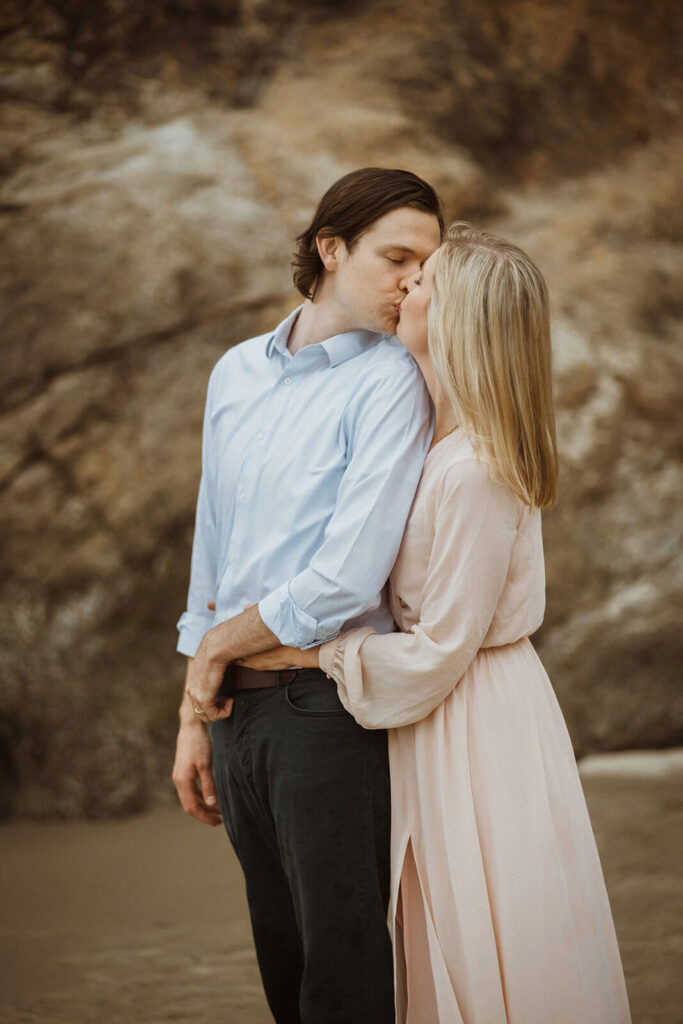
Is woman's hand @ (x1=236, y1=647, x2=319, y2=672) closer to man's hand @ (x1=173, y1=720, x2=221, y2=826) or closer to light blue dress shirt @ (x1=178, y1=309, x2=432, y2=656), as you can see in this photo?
light blue dress shirt @ (x1=178, y1=309, x2=432, y2=656)

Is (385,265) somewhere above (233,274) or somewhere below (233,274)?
below

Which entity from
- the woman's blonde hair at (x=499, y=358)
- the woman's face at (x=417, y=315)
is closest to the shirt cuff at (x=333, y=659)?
the woman's blonde hair at (x=499, y=358)

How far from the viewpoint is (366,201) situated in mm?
2010

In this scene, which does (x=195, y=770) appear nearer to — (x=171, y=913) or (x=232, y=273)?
(x=171, y=913)

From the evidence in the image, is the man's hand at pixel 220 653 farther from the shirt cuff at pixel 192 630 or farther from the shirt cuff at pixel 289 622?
Answer: the shirt cuff at pixel 192 630

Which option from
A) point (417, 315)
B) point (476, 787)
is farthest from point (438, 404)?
point (476, 787)

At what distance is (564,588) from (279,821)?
3.40 metres

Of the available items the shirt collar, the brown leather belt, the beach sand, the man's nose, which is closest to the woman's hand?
the brown leather belt

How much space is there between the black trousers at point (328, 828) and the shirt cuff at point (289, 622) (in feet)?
0.33

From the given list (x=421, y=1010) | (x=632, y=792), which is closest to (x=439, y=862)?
(x=421, y=1010)

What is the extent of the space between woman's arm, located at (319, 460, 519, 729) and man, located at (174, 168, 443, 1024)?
0.08m

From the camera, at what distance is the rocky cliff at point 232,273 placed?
4711 mm

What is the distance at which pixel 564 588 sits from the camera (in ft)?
16.5

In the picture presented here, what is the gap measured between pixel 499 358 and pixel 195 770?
1.07m
